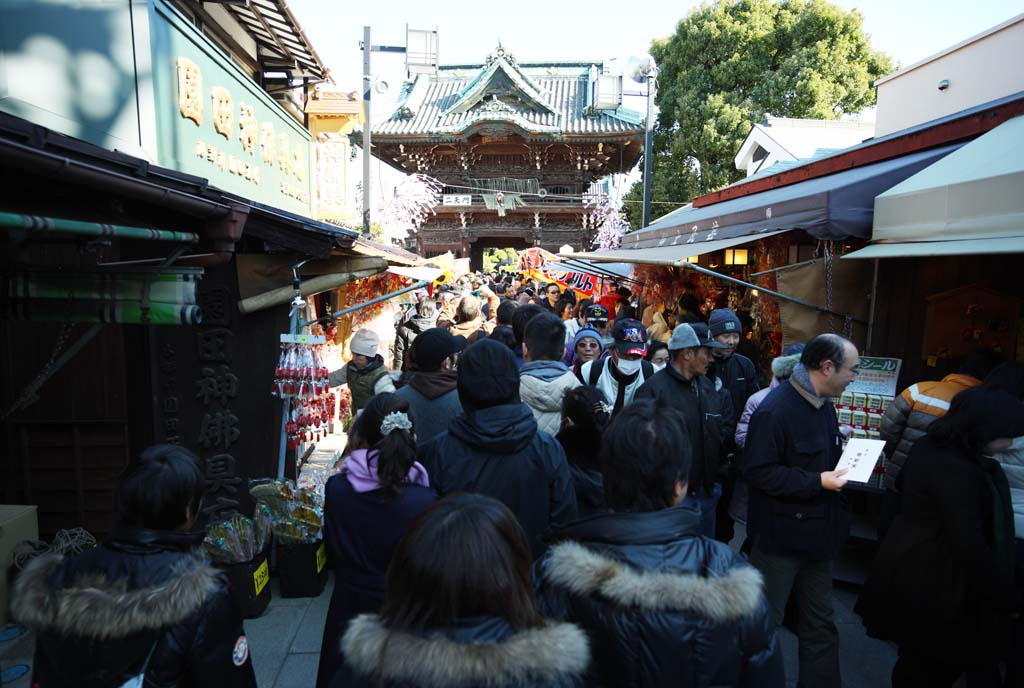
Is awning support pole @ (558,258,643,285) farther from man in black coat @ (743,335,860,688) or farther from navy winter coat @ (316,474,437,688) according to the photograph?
navy winter coat @ (316,474,437,688)

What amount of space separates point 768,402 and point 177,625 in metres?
2.59

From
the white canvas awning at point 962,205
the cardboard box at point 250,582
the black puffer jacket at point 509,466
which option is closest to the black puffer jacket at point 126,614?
the black puffer jacket at point 509,466

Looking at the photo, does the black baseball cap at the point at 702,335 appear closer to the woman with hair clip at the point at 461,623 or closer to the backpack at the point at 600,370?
the backpack at the point at 600,370

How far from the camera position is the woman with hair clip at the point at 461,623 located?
123 cm

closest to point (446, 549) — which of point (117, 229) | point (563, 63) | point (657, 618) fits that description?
point (657, 618)

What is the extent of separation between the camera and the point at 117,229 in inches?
91.4

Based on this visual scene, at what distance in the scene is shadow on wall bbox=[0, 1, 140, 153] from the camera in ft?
15.1

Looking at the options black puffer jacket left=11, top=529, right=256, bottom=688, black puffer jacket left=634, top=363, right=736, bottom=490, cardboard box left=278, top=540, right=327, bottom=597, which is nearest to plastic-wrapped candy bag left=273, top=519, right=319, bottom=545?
cardboard box left=278, top=540, right=327, bottom=597

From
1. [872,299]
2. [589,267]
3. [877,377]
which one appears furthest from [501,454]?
[589,267]

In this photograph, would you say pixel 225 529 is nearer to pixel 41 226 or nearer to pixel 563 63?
pixel 41 226

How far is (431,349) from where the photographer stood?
3.59 meters

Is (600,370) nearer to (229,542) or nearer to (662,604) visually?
(229,542)

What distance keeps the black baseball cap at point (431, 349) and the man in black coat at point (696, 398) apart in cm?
120

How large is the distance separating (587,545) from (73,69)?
5.71 meters
